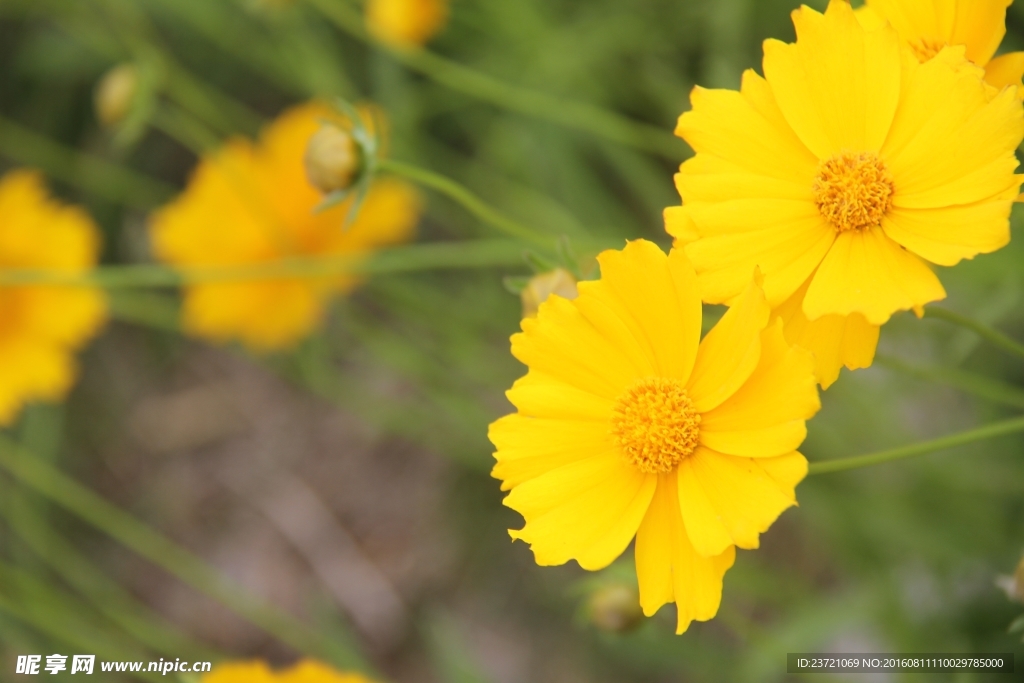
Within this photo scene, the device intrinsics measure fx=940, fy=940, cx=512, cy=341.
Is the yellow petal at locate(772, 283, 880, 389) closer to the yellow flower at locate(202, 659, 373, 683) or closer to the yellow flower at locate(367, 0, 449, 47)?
the yellow flower at locate(202, 659, 373, 683)

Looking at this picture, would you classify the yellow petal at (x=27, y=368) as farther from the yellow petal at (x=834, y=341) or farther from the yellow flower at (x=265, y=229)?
the yellow petal at (x=834, y=341)

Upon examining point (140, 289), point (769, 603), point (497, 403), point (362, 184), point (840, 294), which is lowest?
point (840, 294)

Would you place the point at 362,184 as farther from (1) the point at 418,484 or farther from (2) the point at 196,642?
(2) the point at 196,642

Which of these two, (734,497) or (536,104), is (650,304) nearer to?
(734,497)

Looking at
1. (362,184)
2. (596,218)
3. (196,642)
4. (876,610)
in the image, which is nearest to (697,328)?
(362,184)

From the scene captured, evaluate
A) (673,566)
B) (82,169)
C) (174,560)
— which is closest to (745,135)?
(673,566)

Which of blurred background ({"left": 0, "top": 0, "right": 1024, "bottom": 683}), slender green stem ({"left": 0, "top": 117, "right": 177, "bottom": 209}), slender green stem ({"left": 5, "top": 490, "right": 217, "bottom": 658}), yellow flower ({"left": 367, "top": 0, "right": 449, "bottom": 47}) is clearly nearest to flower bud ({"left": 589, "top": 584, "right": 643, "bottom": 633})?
blurred background ({"left": 0, "top": 0, "right": 1024, "bottom": 683})
